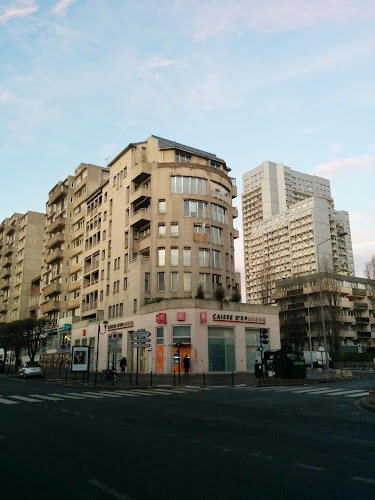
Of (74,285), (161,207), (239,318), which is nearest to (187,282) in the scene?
(239,318)

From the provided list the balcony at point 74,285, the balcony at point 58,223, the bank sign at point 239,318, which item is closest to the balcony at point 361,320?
the bank sign at point 239,318

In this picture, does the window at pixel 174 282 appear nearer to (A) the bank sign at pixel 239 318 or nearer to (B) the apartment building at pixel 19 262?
(A) the bank sign at pixel 239 318

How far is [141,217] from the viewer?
45125 mm

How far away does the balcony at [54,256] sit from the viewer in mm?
70188

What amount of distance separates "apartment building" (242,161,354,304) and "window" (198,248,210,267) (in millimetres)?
61055

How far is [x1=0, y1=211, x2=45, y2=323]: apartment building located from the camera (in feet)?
291

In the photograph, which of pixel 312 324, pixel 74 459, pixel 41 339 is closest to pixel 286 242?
pixel 312 324

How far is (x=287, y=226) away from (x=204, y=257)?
90.6 meters

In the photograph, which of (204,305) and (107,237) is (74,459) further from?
(107,237)

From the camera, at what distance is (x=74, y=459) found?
6.74 metres

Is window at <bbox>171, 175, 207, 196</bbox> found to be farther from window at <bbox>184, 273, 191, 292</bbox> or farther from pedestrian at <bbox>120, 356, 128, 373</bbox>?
pedestrian at <bbox>120, 356, 128, 373</bbox>

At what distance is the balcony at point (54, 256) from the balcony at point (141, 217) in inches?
1070

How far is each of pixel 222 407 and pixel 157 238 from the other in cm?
3116

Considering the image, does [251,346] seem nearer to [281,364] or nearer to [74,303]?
[281,364]
